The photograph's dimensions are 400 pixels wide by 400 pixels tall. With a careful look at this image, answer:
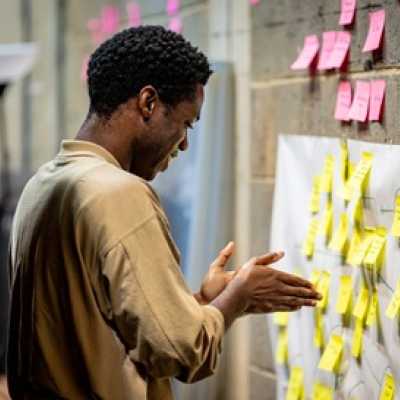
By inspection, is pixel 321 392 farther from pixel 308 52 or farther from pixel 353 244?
pixel 308 52

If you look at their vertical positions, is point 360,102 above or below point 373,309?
above

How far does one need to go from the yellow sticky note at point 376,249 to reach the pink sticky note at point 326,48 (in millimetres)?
472

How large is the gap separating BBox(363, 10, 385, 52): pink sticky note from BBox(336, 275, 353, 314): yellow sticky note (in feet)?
1.80

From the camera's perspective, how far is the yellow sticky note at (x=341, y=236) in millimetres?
2006

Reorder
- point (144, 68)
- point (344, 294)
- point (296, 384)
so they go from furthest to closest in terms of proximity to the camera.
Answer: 1. point (296, 384)
2. point (344, 294)
3. point (144, 68)

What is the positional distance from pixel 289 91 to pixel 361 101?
36 cm

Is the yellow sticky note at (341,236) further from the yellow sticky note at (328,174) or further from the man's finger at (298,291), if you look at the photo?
the man's finger at (298,291)

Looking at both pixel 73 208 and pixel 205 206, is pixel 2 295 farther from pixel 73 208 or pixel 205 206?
pixel 73 208

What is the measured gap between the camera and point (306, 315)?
86.4 inches

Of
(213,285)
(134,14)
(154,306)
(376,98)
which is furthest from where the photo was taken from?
(134,14)

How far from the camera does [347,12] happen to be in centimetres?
199

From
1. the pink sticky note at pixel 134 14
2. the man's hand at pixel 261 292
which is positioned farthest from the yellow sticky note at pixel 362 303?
the pink sticky note at pixel 134 14

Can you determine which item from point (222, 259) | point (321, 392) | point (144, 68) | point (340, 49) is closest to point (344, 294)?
point (321, 392)

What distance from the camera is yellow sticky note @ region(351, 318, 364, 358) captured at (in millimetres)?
1950
